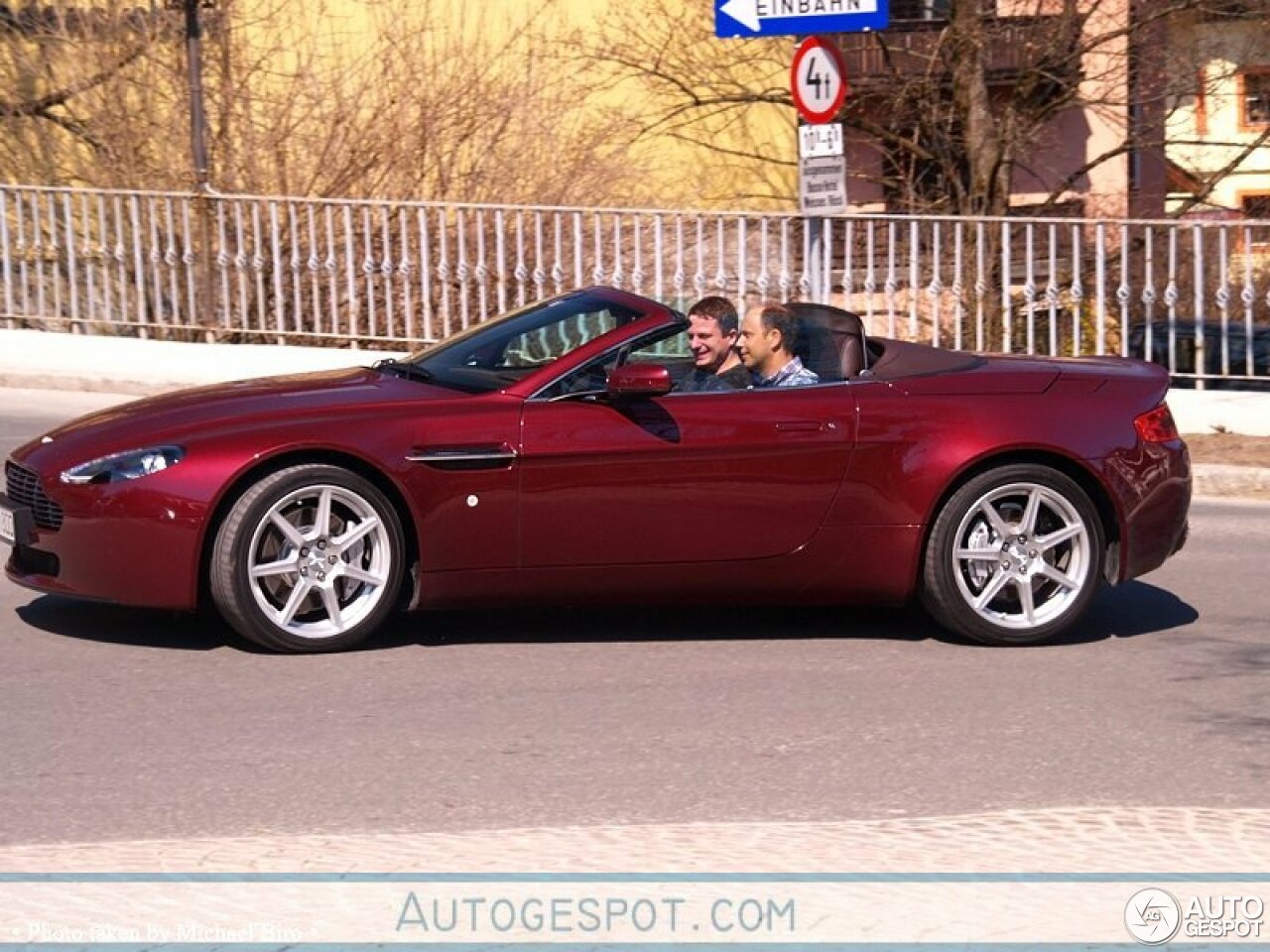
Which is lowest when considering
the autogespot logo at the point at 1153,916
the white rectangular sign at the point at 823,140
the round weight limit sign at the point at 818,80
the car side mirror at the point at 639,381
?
the autogespot logo at the point at 1153,916

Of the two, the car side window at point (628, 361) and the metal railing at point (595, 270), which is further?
the metal railing at point (595, 270)

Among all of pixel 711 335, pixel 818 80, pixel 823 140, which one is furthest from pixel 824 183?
pixel 711 335

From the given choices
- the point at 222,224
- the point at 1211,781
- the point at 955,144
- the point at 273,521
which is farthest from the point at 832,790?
the point at 955,144

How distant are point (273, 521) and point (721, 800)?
2220 millimetres

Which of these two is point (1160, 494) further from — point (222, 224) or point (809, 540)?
point (222, 224)

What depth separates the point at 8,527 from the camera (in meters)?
7.21

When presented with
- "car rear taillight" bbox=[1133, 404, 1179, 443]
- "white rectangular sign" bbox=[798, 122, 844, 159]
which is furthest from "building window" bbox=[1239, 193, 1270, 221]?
"car rear taillight" bbox=[1133, 404, 1179, 443]

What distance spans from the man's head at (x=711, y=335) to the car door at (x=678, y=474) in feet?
1.10

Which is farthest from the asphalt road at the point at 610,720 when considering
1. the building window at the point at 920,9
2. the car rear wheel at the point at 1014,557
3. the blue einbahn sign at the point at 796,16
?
the building window at the point at 920,9

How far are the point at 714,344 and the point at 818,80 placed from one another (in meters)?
5.15

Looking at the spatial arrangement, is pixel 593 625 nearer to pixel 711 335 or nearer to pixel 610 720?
pixel 711 335

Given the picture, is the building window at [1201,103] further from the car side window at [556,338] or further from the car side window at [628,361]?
the car side window at [556,338]

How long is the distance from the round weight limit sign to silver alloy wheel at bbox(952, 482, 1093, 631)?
5372 mm

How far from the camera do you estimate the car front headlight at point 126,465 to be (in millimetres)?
6871
